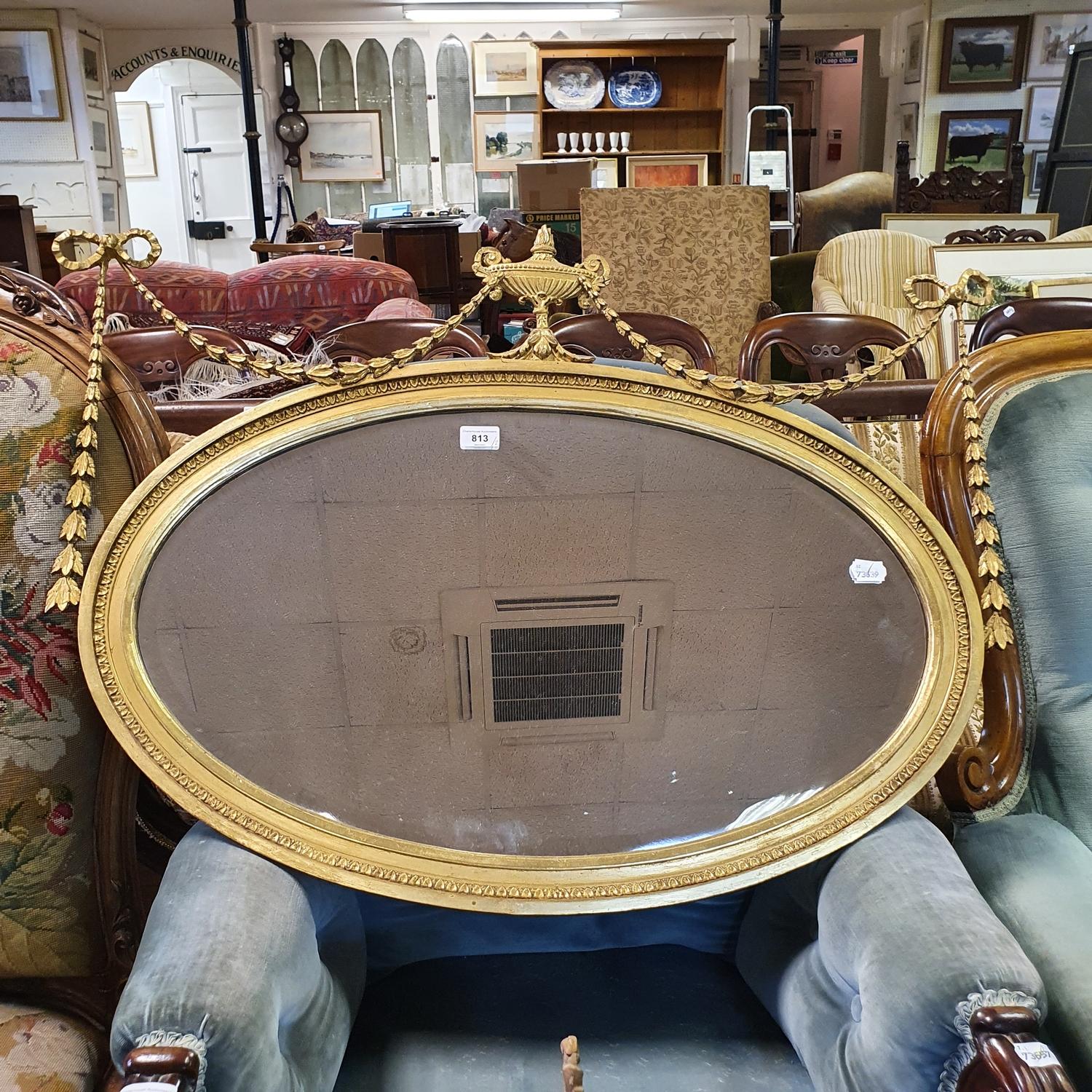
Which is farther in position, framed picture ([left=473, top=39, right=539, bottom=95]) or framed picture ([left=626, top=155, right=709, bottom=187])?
framed picture ([left=473, top=39, right=539, bottom=95])

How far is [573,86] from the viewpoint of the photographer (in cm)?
721

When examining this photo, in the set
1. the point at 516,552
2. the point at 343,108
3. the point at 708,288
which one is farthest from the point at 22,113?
the point at 516,552

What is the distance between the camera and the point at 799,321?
1.66 m

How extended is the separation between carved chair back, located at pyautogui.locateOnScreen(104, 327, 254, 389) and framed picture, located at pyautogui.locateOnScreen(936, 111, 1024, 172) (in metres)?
7.60

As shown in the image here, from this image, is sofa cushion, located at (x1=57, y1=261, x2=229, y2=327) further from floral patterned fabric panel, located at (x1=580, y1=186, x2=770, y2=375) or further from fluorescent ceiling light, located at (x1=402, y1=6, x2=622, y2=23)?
fluorescent ceiling light, located at (x1=402, y1=6, x2=622, y2=23)

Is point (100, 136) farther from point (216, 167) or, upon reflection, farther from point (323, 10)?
point (323, 10)

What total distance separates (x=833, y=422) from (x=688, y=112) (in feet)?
23.7

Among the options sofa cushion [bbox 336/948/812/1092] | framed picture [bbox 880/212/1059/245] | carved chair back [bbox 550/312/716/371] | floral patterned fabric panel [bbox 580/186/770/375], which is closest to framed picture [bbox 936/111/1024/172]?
framed picture [bbox 880/212/1059/245]

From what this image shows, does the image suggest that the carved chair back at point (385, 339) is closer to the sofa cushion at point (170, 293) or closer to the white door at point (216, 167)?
the sofa cushion at point (170, 293)

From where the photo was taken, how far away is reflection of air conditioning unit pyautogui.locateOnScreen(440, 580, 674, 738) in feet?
2.63

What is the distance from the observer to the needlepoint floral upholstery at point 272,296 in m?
2.62

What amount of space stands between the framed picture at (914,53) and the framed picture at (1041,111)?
861 mm

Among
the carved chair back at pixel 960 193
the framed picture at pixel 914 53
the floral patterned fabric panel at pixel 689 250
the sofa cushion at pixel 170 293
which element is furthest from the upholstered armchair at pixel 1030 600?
the framed picture at pixel 914 53

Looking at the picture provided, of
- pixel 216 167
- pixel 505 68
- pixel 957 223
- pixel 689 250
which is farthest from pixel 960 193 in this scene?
pixel 216 167
